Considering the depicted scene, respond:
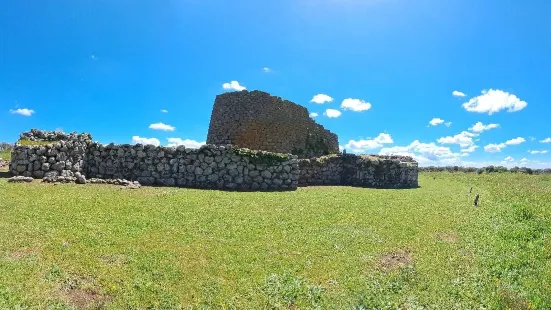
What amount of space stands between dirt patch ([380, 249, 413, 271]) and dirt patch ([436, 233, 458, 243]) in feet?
6.63

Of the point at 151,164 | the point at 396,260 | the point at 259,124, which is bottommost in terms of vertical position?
the point at 396,260

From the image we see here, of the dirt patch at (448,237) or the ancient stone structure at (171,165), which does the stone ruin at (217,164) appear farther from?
the dirt patch at (448,237)

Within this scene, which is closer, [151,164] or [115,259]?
[115,259]

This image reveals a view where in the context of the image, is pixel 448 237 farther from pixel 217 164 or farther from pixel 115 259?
pixel 217 164

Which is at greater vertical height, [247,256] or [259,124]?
[259,124]

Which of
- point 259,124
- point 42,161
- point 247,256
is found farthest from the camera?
point 259,124

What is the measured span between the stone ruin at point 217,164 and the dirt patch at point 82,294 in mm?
9441

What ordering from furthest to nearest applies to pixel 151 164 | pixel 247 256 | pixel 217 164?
1. pixel 217 164
2. pixel 151 164
3. pixel 247 256

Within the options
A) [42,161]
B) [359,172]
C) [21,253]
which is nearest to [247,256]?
[21,253]

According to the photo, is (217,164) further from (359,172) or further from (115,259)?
(359,172)

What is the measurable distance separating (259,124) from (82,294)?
2426cm

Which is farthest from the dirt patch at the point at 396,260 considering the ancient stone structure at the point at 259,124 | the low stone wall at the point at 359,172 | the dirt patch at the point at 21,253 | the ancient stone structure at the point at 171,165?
the ancient stone structure at the point at 259,124

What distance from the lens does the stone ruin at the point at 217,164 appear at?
1570 centimetres

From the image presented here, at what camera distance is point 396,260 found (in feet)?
29.6
